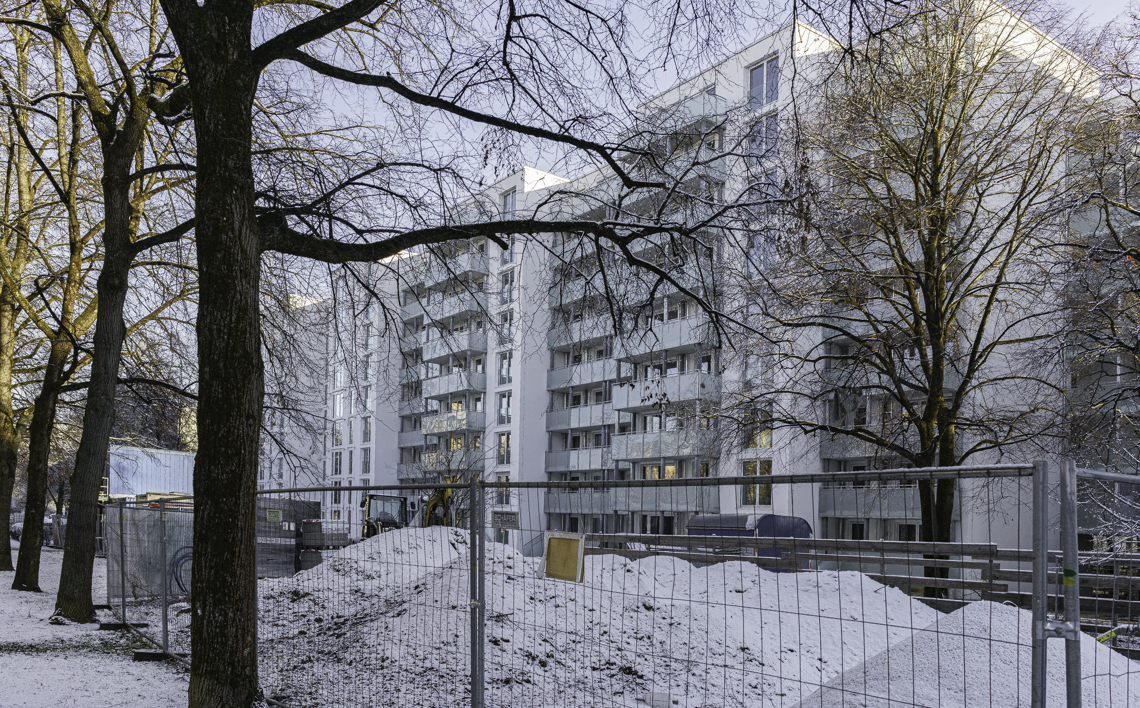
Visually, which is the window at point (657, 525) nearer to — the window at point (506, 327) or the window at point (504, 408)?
the window at point (506, 327)

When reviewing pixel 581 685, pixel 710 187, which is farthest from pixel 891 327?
pixel 581 685

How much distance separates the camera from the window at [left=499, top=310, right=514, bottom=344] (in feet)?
31.5

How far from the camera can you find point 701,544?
4758mm

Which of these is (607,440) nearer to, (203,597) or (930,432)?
(930,432)

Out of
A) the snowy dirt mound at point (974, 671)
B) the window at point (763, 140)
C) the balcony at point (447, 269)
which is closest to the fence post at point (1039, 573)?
the snowy dirt mound at point (974, 671)

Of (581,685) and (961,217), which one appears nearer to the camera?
(581,685)

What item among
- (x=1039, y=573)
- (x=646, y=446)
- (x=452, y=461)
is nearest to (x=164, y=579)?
(x=1039, y=573)

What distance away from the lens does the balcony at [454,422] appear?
166 feet

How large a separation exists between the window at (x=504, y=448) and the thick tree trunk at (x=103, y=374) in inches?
1523

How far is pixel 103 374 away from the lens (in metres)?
11.9

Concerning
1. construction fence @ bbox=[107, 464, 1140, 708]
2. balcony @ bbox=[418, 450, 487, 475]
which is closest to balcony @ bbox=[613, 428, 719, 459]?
balcony @ bbox=[418, 450, 487, 475]

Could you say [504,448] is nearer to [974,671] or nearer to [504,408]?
[504,408]

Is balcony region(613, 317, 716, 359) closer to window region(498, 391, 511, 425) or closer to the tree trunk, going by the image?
the tree trunk

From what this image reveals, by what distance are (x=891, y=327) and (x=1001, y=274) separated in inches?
77.7
